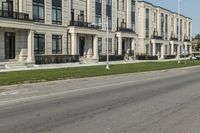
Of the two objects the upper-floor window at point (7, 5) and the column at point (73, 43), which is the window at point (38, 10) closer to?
the upper-floor window at point (7, 5)

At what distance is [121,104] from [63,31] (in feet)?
137

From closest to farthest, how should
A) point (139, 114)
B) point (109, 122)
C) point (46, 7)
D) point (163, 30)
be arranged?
point (109, 122), point (139, 114), point (46, 7), point (163, 30)

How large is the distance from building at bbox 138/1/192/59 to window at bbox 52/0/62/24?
→ 31.2 m

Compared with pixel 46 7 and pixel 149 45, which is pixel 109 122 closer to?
pixel 46 7

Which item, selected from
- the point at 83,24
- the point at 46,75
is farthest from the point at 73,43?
the point at 46,75

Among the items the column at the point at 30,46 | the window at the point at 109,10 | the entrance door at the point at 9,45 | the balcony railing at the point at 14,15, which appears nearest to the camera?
the balcony railing at the point at 14,15

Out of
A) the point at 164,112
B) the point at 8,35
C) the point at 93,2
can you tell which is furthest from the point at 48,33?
the point at 164,112

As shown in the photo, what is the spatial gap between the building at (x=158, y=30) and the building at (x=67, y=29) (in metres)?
0.22

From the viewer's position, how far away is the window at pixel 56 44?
53719 mm

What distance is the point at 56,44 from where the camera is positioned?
178 feet

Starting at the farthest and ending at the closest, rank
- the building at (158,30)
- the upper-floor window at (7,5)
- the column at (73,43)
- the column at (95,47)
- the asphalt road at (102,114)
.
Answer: the building at (158,30)
the column at (95,47)
the column at (73,43)
the upper-floor window at (7,5)
the asphalt road at (102,114)

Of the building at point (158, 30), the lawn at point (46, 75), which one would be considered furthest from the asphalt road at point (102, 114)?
the building at point (158, 30)

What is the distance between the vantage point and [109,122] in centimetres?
1069

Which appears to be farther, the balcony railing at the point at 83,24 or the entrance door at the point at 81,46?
the entrance door at the point at 81,46
